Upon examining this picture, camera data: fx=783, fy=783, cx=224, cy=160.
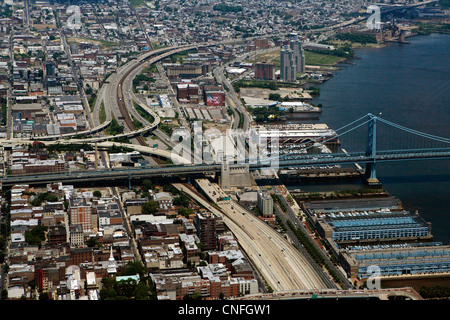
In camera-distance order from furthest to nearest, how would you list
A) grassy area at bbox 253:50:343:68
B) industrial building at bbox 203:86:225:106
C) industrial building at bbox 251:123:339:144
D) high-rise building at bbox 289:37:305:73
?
grassy area at bbox 253:50:343:68, high-rise building at bbox 289:37:305:73, industrial building at bbox 203:86:225:106, industrial building at bbox 251:123:339:144

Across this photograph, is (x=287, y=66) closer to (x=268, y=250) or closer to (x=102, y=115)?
(x=102, y=115)

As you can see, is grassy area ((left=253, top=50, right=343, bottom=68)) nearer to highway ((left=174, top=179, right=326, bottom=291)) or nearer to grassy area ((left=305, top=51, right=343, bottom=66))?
grassy area ((left=305, top=51, right=343, bottom=66))

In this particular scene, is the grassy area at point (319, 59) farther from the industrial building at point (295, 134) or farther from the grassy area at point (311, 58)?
the industrial building at point (295, 134)

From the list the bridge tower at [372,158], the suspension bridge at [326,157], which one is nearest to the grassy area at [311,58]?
the suspension bridge at [326,157]

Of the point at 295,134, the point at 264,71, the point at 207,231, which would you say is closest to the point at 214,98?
the point at 295,134

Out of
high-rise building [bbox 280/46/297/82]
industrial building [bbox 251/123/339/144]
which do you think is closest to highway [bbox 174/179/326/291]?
industrial building [bbox 251/123/339/144]

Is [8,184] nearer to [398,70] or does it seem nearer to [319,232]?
[319,232]
